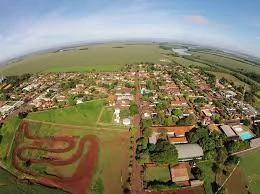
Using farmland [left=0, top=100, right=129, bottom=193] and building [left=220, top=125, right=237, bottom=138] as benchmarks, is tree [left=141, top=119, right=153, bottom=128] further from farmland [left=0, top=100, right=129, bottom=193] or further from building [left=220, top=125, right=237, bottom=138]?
building [left=220, top=125, right=237, bottom=138]

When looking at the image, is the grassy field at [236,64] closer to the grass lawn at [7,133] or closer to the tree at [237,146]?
the tree at [237,146]

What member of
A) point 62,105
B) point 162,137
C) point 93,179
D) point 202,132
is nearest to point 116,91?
point 62,105

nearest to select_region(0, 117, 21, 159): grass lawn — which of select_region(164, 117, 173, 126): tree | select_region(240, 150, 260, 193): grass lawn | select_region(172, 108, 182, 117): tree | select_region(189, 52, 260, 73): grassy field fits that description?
select_region(164, 117, 173, 126): tree

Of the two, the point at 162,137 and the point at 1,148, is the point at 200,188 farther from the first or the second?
the point at 1,148

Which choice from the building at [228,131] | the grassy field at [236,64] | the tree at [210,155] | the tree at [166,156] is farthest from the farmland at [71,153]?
the grassy field at [236,64]

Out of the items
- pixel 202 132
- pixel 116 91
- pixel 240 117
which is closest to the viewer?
pixel 202 132

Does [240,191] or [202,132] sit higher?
[202,132]
